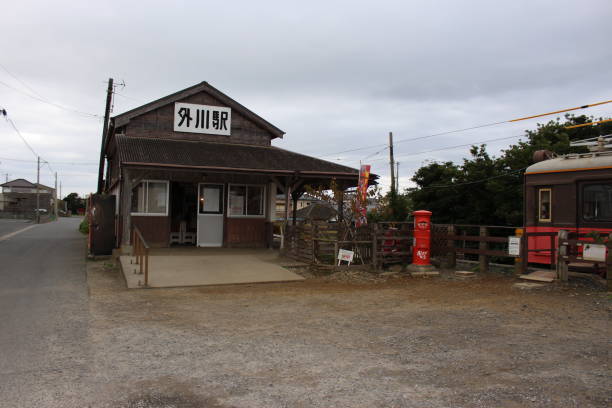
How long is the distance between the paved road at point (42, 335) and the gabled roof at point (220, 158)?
4042 mm

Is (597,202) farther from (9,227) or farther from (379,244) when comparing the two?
(9,227)

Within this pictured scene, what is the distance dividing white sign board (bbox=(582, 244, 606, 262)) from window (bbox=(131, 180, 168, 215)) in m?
11.9

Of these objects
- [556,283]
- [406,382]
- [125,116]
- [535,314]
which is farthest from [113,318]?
[125,116]

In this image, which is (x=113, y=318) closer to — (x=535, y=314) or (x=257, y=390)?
(x=257, y=390)

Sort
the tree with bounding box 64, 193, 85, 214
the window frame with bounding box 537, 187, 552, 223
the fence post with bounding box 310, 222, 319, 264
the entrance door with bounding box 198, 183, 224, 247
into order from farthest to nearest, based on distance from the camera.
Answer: the tree with bounding box 64, 193, 85, 214, the entrance door with bounding box 198, 183, 224, 247, the fence post with bounding box 310, 222, 319, 264, the window frame with bounding box 537, 187, 552, 223

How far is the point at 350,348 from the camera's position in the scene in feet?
17.7

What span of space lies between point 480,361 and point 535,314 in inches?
→ 109

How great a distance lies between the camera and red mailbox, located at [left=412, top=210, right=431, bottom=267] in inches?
459

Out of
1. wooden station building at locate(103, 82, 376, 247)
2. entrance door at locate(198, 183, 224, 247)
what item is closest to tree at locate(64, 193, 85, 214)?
wooden station building at locate(103, 82, 376, 247)

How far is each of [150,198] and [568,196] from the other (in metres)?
12.0

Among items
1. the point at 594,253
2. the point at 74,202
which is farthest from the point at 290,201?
the point at 74,202

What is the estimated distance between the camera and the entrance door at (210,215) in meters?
16.1

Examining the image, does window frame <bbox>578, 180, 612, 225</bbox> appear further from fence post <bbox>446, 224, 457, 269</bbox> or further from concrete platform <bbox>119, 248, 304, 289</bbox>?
concrete platform <bbox>119, 248, 304, 289</bbox>

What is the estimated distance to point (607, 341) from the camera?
5629 mm
